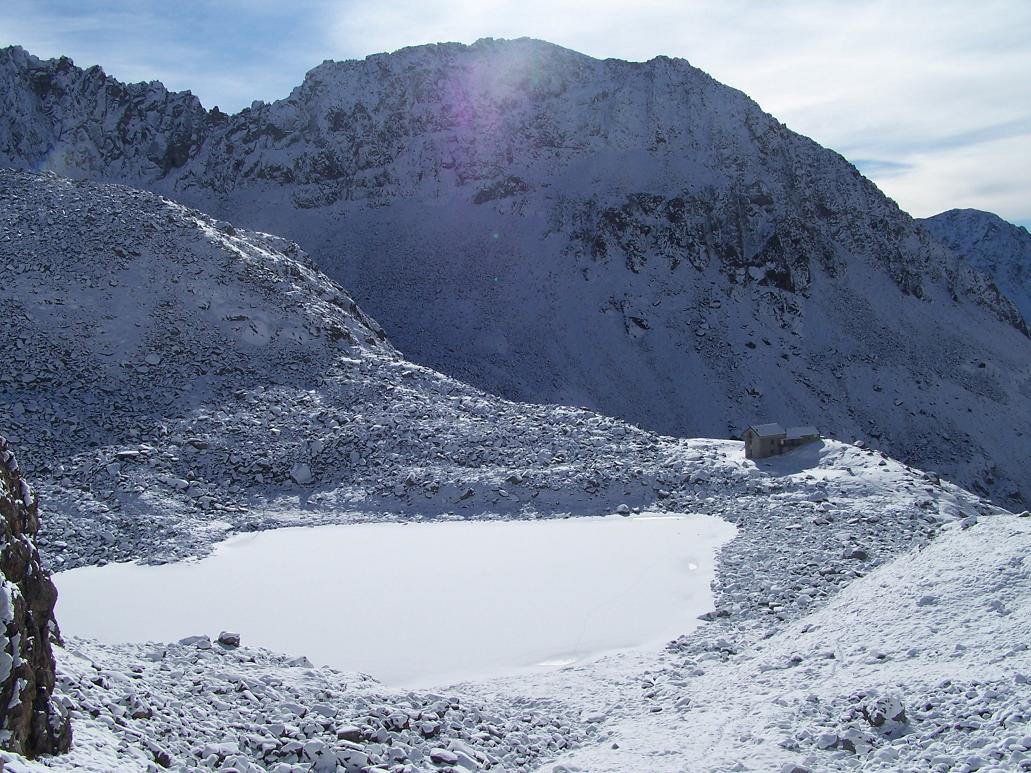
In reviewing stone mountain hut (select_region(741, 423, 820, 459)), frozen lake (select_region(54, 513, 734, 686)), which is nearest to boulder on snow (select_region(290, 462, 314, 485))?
frozen lake (select_region(54, 513, 734, 686))

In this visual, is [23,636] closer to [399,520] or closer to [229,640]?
[229,640]

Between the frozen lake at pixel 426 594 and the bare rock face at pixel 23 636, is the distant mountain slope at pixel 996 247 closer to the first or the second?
the frozen lake at pixel 426 594

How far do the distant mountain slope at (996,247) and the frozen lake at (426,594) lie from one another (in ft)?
408

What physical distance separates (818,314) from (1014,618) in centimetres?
5251

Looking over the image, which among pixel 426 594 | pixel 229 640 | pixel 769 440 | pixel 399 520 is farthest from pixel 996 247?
pixel 229 640

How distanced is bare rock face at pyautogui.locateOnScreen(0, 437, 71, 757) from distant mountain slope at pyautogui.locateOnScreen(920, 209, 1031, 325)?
454 feet

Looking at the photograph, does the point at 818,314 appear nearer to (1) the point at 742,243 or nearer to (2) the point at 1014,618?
(1) the point at 742,243

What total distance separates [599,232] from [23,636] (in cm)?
5859

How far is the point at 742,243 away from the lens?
6462 cm

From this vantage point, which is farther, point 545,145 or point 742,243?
point 545,145

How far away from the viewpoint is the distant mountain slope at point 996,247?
129125mm

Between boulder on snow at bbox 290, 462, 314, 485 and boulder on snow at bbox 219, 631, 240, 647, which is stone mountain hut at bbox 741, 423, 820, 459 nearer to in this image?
boulder on snow at bbox 290, 462, 314, 485

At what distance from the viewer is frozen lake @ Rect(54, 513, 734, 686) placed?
16.7 metres

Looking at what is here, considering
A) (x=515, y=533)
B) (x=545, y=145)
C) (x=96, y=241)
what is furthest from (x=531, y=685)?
(x=545, y=145)
